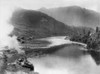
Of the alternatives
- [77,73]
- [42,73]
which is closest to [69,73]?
[77,73]

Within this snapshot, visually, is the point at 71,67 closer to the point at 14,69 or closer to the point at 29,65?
the point at 29,65

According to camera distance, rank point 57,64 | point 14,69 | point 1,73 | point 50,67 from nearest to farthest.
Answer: point 1,73
point 14,69
point 50,67
point 57,64

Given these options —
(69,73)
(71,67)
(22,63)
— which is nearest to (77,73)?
(69,73)

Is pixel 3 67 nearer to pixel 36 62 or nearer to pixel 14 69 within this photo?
pixel 14 69

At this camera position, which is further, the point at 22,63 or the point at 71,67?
the point at 71,67

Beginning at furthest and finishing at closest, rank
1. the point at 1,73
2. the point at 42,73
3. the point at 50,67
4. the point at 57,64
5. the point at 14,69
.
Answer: the point at 57,64
the point at 50,67
the point at 42,73
the point at 14,69
the point at 1,73

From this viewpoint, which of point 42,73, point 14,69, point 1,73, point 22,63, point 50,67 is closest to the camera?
point 1,73

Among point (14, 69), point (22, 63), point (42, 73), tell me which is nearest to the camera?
point (14, 69)

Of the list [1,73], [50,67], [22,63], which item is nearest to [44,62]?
[50,67]

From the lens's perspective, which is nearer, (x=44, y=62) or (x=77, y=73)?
(x=77, y=73)
